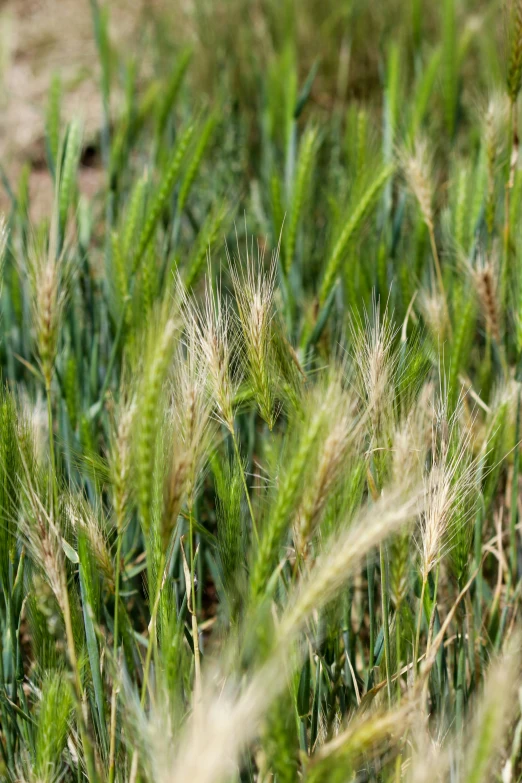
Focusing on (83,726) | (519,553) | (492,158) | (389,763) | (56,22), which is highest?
(56,22)

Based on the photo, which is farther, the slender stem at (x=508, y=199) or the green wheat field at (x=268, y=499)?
the slender stem at (x=508, y=199)

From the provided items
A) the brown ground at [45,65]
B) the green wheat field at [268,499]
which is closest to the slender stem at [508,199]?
the green wheat field at [268,499]

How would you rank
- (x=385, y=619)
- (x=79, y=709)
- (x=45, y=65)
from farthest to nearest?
(x=45, y=65)
(x=385, y=619)
(x=79, y=709)

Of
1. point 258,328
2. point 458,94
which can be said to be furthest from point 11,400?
point 458,94

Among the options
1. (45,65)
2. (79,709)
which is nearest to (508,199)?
(79,709)

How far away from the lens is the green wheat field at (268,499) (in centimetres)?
57

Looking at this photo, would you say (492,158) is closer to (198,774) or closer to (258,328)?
(258,328)

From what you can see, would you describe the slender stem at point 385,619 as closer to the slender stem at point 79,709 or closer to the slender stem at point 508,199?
the slender stem at point 79,709

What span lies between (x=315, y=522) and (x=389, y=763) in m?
0.27

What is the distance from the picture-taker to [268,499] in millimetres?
726

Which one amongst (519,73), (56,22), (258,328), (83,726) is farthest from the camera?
(56,22)

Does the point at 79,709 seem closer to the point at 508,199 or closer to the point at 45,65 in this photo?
the point at 508,199

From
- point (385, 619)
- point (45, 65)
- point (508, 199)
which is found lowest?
point (385, 619)

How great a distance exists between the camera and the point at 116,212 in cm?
153
